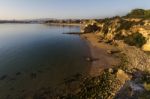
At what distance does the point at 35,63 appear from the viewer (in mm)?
40594

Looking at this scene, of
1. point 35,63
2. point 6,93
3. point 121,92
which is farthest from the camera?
point 35,63

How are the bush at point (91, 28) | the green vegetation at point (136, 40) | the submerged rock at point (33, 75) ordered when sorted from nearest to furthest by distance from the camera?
the submerged rock at point (33, 75) < the green vegetation at point (136, 40) < the bush at point (91, 28)

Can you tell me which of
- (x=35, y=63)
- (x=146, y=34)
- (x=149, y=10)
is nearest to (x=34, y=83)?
(x=35, y=63)

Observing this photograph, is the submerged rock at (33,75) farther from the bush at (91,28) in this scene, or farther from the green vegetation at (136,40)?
the bush at (91,28)

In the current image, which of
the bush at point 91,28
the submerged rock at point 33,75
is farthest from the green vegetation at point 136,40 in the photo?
the bush at point 91,28

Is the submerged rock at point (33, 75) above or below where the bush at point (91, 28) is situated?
above

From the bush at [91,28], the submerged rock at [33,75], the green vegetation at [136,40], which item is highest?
the green vegetation at [136,40]

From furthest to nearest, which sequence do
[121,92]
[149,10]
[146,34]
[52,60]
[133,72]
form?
1. [149,10]
2. [146,34]
3. [52,60]
4. [133,72]
5. [121,92]

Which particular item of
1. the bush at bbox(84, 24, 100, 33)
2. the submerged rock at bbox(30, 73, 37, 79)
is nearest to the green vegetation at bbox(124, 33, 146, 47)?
the submerged rock at bbox(30, 73, 37, 79)

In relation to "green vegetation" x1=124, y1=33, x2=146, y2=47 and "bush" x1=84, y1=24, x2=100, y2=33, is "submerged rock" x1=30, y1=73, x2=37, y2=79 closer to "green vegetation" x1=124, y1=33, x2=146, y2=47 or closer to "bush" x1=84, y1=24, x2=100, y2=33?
"green vegetation" x1=124, y1=33, x2=146, y2=47

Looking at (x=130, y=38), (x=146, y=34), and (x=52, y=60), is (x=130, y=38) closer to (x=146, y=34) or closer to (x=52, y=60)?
(x=146, y=34)

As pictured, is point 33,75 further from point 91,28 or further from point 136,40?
point 91,28

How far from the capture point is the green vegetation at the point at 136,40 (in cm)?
5494

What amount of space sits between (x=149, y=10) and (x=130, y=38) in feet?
221
